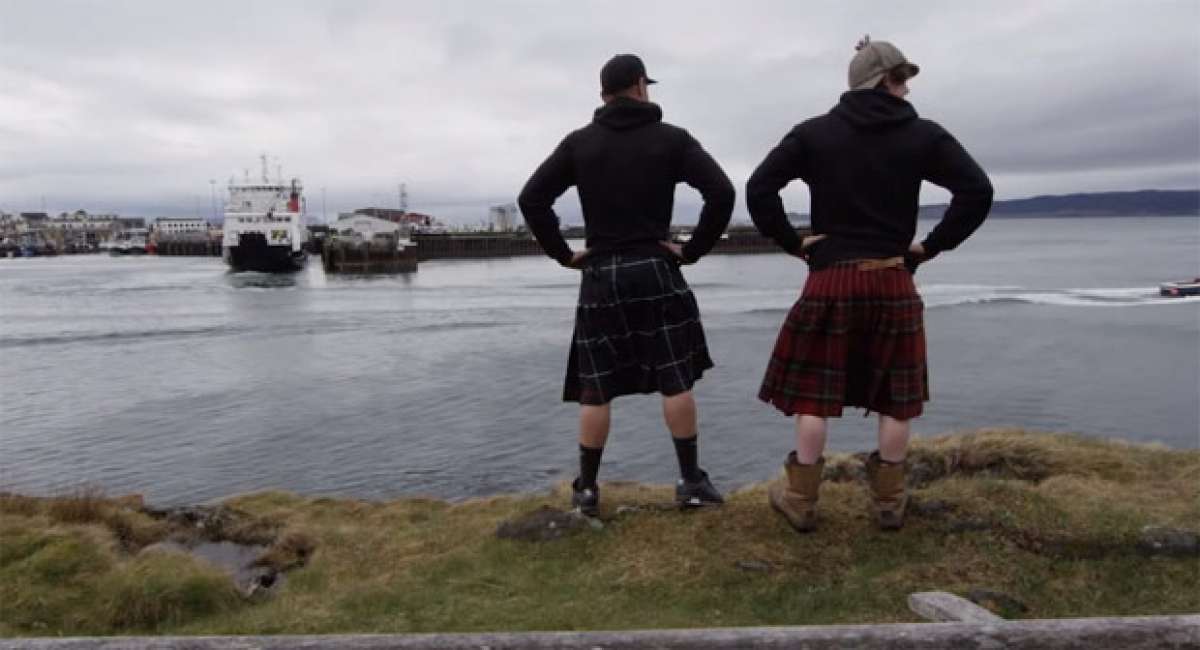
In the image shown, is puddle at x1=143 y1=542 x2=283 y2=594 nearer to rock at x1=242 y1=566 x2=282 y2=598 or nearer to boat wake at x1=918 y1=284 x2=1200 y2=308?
rock at x1=242 y1=566 x2=282 y2=598

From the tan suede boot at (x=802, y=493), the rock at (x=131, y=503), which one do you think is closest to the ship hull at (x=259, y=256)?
the rock at (x=131, y=503)

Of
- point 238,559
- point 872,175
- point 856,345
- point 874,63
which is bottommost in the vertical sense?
point 238,559

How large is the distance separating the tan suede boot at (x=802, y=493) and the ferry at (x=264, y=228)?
245 ft

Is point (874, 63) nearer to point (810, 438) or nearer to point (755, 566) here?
point (810, 438)

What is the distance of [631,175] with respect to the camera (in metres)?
4.94

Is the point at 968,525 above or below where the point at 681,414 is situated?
below

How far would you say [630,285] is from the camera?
5.03 meters

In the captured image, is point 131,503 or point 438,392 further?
point 438,392

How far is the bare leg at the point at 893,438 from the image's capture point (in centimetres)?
471

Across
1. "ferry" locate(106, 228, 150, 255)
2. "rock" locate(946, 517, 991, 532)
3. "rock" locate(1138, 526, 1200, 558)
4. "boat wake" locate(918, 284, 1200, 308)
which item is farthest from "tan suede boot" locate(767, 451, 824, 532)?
"ferry" locate(106, 228, 150, 255)

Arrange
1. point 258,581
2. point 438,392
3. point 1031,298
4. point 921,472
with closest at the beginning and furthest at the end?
point 258,581
point 921,472
point 438,392
point 1031,298

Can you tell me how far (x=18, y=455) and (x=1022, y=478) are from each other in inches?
590

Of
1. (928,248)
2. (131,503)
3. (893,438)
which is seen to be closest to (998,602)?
(893,438)

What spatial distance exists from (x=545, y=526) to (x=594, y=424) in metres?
0.72
